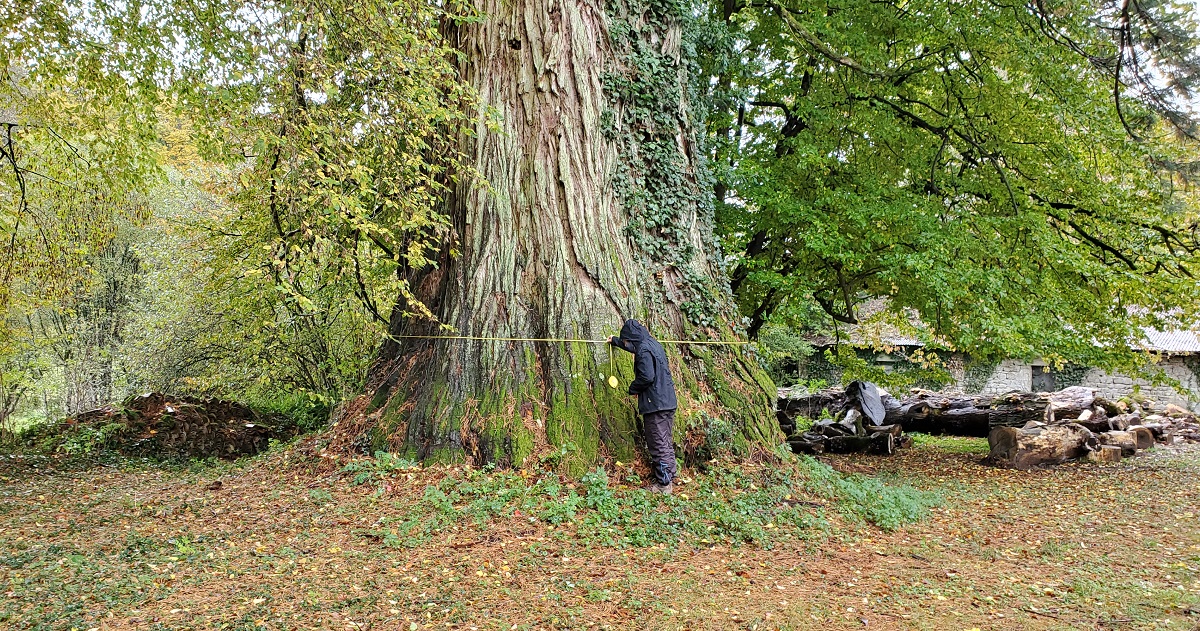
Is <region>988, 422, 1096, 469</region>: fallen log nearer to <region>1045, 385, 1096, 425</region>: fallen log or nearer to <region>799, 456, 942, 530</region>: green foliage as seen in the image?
<region>1045, 385, 1096, 425</region>: fallen log

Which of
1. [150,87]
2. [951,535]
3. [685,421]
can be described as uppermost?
[150,87]

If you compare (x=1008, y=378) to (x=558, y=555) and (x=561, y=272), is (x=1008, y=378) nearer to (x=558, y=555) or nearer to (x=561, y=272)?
(x=561, y=272)

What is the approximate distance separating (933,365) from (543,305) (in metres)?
7.52

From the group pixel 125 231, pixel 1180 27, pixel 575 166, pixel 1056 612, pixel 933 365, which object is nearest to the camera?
pixel 1056 612

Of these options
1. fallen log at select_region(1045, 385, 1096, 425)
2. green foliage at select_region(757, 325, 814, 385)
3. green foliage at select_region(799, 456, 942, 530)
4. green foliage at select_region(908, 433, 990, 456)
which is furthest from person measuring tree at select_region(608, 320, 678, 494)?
green foliage at select_region(757, 325, 814, 385)

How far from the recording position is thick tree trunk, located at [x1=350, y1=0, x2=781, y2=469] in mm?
5984

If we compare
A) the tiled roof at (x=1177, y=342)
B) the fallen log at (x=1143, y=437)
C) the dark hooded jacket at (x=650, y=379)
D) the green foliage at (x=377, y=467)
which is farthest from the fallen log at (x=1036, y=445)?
the tiled roof at (x=1177, y=342)

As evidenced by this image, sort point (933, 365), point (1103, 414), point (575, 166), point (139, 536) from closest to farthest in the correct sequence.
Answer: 1. point (139, 536)
2. point (575, 166)
3. point (933, 365)
4. point (1103, 414)

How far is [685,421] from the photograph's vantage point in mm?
6141

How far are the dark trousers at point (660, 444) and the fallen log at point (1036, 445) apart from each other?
6972 mm

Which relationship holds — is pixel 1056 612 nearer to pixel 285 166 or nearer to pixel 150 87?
pixel 285 166

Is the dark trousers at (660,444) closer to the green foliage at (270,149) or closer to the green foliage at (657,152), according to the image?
the green foliage at (657,152)

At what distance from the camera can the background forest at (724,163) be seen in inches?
209

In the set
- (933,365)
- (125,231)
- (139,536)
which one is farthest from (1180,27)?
(125,231)
